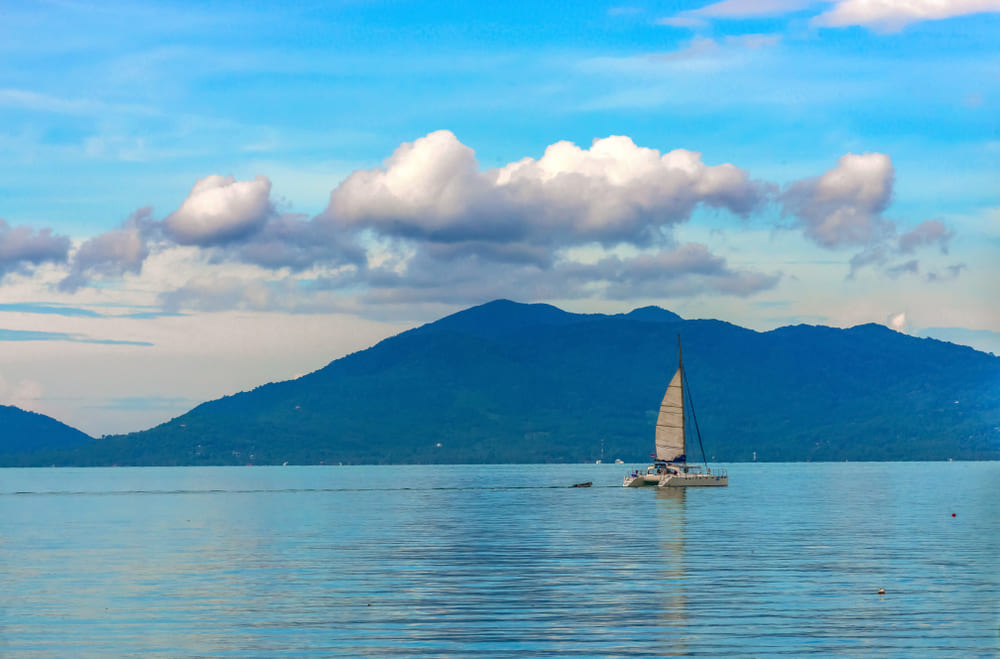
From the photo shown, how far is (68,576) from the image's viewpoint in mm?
80438

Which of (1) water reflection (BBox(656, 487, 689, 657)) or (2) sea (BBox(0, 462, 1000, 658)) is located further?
(1) water reflection (BBox(656, 487, 689, 657))

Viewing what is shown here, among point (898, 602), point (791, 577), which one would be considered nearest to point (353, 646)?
point (898, 602)

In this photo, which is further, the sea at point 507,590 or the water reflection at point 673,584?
the water reflection at point 673,584

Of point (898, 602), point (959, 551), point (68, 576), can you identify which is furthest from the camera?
point (959, 551)

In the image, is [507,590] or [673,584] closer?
[507,590]

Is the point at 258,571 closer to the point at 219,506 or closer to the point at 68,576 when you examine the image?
the point at 68,576

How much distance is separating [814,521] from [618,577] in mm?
69001

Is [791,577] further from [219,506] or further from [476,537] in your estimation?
[219,506]

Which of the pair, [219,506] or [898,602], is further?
[219,506]

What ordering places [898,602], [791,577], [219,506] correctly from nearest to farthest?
[898,602], [791,577], [219,506]

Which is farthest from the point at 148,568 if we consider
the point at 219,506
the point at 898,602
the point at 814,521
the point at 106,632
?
the point at 219,506

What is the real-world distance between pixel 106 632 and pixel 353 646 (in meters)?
12.0

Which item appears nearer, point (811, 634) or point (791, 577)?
point (811, 634)

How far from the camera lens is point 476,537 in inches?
4525
